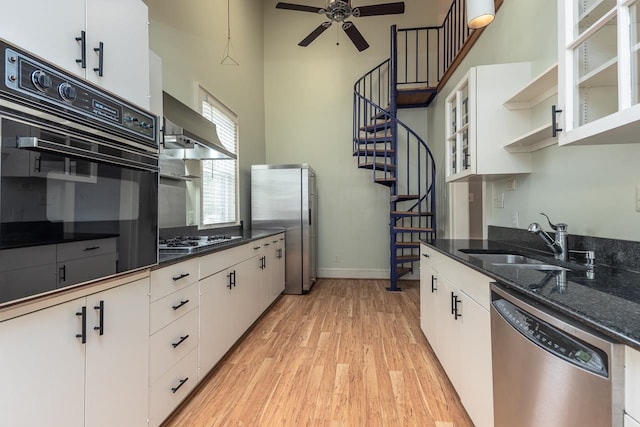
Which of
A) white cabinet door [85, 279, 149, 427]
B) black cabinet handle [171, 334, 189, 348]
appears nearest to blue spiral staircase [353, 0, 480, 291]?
black cabinet handle [171, 334, 189, 348]

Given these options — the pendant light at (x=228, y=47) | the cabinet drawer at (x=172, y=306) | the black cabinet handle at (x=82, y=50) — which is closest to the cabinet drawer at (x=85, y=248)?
the cabinet drawer at (x=172, y=306)

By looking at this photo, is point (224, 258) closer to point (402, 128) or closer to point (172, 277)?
point (172, 277)

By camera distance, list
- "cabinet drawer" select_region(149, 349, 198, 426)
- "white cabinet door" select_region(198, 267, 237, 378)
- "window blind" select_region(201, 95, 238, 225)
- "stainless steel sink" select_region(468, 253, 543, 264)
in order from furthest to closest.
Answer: "window blind" select_region(201, 95, 238, 225) → "white cabinet door" select_region(198, 267, 237, 378) → "stainless steel sink" select_region(468, 253, 543, 264) → "cabinet drawer" select_region(149, 349, 198, 426)

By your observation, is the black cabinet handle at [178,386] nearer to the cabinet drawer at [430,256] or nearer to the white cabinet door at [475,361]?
the white cabinet door at [475,361]

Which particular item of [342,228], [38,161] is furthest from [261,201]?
[38,161]

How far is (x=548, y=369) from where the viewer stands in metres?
0.94

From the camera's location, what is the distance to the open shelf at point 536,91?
67.3 inches

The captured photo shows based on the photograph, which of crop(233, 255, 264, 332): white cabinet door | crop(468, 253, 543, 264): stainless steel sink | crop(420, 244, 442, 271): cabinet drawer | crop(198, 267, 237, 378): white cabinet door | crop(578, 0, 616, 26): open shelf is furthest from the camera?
crop(233, 255, 264, 332): white cabinet door

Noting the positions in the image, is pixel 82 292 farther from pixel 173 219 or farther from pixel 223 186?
pixel 223 186

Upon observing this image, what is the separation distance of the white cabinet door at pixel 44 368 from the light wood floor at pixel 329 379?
0.83 m

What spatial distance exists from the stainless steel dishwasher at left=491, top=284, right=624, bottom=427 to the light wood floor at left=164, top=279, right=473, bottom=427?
73 cm

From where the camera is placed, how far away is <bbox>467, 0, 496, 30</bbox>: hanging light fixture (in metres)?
1.83

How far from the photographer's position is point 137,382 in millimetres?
1397

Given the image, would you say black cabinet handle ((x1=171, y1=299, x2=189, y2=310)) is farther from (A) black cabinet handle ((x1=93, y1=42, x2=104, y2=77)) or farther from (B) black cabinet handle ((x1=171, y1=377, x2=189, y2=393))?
(A) black cabinet handle ((x1=93, y1=42, x2=104, y2=77))
